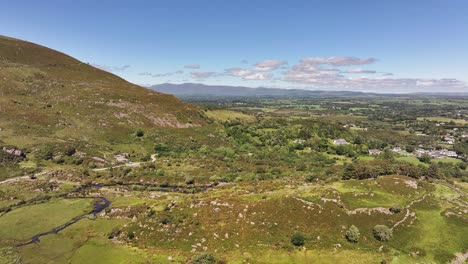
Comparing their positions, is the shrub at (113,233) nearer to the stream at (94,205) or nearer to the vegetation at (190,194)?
the vegetation at (190,194)

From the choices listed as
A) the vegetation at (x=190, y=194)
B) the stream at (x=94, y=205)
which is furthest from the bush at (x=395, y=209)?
the stream at (x=94, y=205)

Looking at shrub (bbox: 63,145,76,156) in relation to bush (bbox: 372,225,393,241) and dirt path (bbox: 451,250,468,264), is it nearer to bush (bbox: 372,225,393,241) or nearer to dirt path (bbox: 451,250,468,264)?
bush (bbox: 372,225,393,241)

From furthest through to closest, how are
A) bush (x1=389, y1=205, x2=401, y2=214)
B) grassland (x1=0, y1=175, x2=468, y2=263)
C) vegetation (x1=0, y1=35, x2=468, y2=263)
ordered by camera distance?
bush (x1=389, y1=205, x2=401, y2=214), vegetation (x1=0, y1=35, x2=468, y2=263), grassland (x1=0, y1=175, x2=468, y2=263)

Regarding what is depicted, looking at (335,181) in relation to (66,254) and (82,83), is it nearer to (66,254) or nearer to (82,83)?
(66,254)

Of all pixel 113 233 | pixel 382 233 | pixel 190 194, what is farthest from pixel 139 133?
pixel 382 233

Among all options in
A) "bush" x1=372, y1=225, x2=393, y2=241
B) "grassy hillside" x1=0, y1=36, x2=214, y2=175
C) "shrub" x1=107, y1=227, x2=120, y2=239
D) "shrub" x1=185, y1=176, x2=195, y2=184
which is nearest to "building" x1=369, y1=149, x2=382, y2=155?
"grassy hillside" x1=0, y1=36, x2=214, y2=175

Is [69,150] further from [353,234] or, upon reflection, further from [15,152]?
[353,234]

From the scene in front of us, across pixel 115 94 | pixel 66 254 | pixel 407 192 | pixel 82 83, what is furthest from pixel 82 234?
pixel 82 83
